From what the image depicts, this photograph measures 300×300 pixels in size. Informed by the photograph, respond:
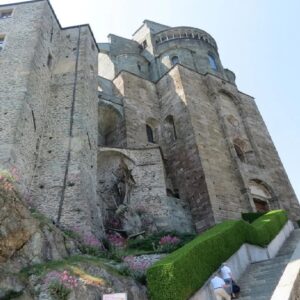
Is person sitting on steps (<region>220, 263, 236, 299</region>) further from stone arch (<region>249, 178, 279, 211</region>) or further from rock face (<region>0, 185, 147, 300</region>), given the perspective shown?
stone arch (<region>249, 178, 279, 211</region>)

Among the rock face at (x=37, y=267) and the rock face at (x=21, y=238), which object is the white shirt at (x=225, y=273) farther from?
the rock face at (x=21, y=238)

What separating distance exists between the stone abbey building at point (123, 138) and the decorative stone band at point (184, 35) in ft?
7.60

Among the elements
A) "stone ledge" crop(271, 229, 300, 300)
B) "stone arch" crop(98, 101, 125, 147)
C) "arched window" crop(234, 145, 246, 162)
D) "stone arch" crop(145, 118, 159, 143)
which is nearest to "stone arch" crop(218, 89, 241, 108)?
"arched window" crop(234, 145, 246, 162)

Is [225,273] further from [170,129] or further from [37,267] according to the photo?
[170,129]

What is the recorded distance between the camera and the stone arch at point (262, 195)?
69.9 feet

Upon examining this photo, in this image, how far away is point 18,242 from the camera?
8367 millimetres

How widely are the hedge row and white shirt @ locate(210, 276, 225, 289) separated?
36cm

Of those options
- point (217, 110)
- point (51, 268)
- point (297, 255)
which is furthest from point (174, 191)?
point (51, 268)

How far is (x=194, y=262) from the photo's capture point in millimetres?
8773

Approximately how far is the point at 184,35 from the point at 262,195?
15424mm

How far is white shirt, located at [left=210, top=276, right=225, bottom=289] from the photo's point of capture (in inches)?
322

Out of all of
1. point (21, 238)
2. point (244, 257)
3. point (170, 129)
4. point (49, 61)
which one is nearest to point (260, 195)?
point (170, 129)

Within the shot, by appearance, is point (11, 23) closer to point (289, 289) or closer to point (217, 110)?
point (217, 110)

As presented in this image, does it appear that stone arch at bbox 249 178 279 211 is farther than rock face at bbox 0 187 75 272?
Yes
